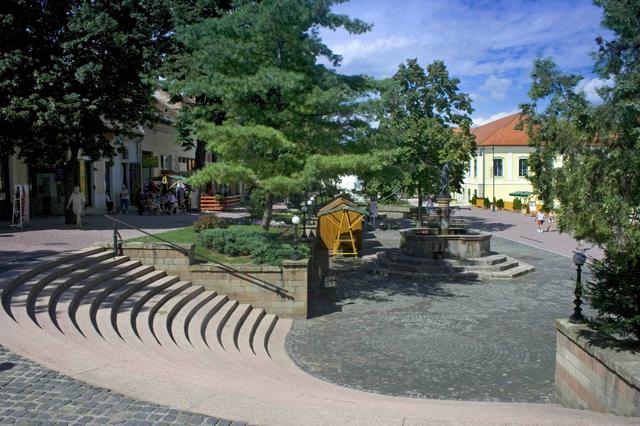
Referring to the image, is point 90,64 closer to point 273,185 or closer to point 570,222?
point 273,185

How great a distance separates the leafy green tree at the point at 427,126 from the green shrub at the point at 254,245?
15.0 metres

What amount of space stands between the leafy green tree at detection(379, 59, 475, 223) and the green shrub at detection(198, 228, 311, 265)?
15049mm

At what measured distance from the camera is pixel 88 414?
15.3 ft

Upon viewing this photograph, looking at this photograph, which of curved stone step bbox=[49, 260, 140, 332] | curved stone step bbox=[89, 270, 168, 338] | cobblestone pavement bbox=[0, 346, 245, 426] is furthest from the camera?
curved stone step bbox=[89, 270, 168, 338]

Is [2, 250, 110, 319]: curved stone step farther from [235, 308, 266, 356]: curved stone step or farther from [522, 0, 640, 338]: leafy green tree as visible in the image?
[522, 0, 640, 338]: leafy green tree

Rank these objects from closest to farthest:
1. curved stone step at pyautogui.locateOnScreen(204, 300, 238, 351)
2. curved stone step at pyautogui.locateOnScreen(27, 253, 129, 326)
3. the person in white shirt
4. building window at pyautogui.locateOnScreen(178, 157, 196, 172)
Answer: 1. curved stone step at pyautogui.locateOnScreen(27, 253, 129, 326)
2. curved stone step at pyautogui.locateOnScreen(204, 300, 238, 351)
3. the person in white shirt
4. building window at pyautogui.locateOnScreen(178, 157, 196, 172)

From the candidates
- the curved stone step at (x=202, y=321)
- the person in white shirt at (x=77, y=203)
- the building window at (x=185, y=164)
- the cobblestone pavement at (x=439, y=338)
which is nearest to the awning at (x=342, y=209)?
the cobblestone pavement at (x=439, y=338)

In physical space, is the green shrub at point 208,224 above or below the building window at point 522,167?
below

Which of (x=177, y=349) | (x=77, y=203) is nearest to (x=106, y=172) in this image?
(x=77, y=203)

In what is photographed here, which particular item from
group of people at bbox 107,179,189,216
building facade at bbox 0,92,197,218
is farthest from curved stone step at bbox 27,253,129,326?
group of people at bbox 107,179,189,216

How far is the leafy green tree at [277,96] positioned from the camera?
12.4 m

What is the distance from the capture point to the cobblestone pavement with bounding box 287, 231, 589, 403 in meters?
8.23

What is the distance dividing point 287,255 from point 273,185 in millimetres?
1797

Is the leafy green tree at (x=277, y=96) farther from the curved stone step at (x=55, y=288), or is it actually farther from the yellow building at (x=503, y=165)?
the yellow building at (x=503, y=165)
